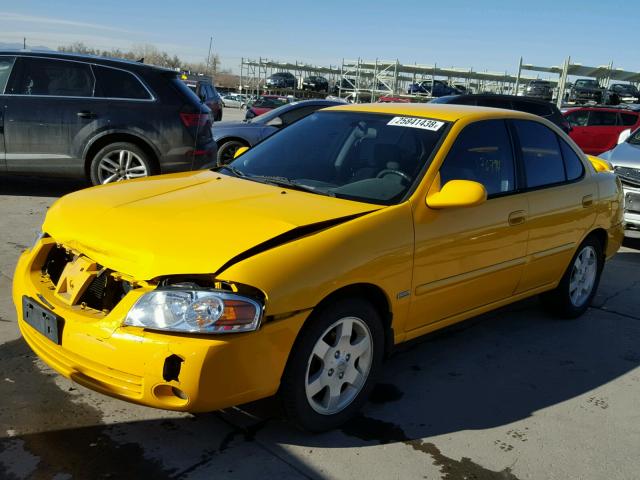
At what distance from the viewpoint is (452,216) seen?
350cm

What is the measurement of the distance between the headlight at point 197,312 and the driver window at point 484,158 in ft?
5.11

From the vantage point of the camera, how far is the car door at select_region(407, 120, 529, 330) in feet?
11.1

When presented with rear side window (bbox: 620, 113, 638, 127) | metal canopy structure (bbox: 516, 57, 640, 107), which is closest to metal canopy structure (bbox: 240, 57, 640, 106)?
metal canopy structure (bbox: 516, 57, 640, 107)

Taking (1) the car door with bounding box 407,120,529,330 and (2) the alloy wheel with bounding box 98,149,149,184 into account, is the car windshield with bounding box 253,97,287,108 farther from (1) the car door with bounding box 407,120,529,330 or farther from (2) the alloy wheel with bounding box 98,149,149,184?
(1) the car door with bounding box 407,120,529,330

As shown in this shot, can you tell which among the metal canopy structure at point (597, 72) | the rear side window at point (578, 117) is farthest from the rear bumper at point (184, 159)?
the metal canopy structure at point (597, 72)

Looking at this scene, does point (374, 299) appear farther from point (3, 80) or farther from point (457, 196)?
point (3, 80)

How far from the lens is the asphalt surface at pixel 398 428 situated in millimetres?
2762

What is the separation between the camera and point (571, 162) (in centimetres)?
475

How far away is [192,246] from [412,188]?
4.28 feet

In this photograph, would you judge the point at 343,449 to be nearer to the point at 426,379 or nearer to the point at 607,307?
the point at 426,379

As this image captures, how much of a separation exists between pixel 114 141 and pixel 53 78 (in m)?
1.00

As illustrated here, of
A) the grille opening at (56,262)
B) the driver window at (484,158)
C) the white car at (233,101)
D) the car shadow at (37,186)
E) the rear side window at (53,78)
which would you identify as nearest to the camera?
the grille opening at (56,262)

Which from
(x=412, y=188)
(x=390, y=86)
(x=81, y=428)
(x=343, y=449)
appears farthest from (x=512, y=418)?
(x=390, y=86)

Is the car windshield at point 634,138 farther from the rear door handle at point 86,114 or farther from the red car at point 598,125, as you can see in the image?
the rear door handle at point 86,114
